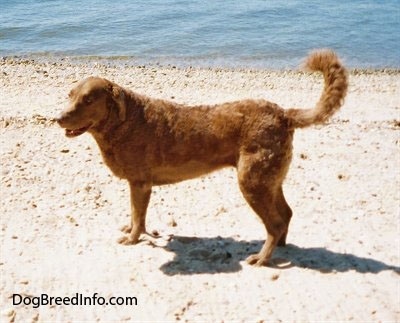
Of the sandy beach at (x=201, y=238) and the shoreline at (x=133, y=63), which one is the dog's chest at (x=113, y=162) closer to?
the sandy beach at (x=201, y=238)

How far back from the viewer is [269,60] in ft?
61.9

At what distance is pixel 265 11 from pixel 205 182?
22.0m

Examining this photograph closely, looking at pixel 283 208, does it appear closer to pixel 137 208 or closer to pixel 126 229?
pixel 137 208

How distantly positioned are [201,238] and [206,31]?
18055mm

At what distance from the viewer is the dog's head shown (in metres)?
5.18

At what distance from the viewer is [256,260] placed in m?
5.41

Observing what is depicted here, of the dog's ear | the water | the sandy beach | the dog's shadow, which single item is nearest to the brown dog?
the dog's ear

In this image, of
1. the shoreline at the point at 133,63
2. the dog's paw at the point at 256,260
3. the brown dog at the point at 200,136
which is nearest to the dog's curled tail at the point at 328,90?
the brown dog at the point at 200,136


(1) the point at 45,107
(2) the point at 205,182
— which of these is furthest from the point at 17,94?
(2) the point at 205,182

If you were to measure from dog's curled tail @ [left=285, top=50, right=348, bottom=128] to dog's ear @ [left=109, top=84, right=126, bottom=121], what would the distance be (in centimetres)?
175

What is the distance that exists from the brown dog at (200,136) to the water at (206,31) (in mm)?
13177

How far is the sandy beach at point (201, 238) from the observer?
471 centimetres

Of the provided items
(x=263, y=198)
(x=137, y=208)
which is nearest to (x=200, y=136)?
(x=263, y=198)

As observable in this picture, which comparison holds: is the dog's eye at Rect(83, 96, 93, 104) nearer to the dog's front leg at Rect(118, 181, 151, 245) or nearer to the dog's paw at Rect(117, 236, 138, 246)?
the dog's front leg at Rect(118, 181, 151, 245)
